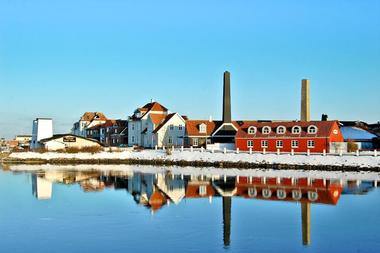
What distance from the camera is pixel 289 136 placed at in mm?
52062

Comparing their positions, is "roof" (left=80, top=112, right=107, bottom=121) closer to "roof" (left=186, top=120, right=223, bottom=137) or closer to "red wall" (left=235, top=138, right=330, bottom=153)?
"roof" (left=186, top=120, right=223, bottom=137)

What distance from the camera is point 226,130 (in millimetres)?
64438

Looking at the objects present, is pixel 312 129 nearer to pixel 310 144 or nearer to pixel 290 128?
pixel 310 144

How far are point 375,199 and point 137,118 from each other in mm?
58199

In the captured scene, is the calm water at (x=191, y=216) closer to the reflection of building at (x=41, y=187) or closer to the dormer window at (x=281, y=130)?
the reflection of building at (x=41, y=187)

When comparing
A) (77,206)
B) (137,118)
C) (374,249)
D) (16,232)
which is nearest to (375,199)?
(374,249)

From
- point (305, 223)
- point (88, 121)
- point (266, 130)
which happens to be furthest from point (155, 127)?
point (305, 223)

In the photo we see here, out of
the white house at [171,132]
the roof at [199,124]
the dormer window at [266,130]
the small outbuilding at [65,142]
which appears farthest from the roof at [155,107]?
the dormer window at [266,130]

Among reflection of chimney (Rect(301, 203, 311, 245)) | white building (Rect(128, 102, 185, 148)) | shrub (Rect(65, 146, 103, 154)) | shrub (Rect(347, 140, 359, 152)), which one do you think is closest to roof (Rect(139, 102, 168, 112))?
white building (Rect(128, 102, 185, 148))

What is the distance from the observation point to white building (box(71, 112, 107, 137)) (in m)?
102

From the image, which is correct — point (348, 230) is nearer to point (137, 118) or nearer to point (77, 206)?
point (77, 206)

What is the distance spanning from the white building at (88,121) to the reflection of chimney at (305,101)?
1837 inches

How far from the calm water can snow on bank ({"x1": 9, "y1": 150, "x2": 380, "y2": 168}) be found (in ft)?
34.8

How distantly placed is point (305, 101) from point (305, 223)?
1948 inches
